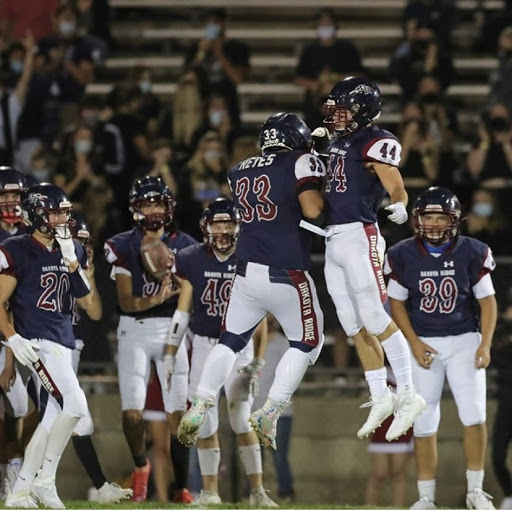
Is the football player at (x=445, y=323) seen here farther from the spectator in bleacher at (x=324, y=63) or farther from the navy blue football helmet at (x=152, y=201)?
the spectator in bleacher at (x=324, y=63)

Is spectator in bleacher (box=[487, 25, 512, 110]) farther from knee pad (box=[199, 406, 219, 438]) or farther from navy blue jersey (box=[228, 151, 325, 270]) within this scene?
navy blue jersey (box=[228, 151, 325, 270])

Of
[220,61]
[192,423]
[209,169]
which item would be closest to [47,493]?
[192,423]

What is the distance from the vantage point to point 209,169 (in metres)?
12.8

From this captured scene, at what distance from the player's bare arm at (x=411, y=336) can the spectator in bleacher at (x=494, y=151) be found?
332cm

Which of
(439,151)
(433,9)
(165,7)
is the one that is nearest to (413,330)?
(439,151)

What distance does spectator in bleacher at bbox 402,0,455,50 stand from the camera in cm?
1454

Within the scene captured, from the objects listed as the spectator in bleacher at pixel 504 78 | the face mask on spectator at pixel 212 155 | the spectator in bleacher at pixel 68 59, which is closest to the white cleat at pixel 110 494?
the face mask on spectator at pixel 212 155

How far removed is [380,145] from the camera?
8.70m

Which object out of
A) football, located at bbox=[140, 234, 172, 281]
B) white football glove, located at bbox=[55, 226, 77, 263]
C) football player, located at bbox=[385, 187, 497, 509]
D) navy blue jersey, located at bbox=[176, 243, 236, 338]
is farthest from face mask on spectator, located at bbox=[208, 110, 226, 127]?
white football glove, located at bbox=[55, 226, 77, 263]

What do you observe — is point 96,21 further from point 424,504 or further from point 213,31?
point 424,504

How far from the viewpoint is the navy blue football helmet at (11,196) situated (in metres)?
9.96

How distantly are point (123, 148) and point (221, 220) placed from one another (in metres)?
3.92

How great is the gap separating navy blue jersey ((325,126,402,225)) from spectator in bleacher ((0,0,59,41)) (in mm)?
7515

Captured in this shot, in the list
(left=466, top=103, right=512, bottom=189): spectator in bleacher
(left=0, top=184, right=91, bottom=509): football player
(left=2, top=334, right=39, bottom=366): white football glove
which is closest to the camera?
(left=2, top=334, right=39, bottom=366): white football glove
